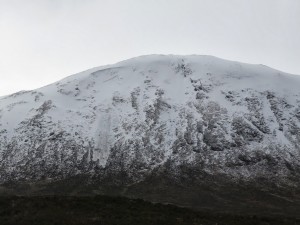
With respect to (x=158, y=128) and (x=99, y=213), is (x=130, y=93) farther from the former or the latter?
(x=99, y=213)

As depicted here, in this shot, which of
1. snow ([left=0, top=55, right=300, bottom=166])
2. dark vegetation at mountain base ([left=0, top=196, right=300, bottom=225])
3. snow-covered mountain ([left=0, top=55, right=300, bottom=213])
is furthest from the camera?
snow ([left=0, top=55, right=300, bottom=166])

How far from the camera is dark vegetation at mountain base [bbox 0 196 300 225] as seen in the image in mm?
26198

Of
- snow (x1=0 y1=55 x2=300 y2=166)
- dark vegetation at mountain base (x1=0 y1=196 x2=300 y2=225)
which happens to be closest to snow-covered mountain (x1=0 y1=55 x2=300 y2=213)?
snow (x1=0 y1=55 x2=300 y2=166)

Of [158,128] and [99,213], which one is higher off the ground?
[99,213]

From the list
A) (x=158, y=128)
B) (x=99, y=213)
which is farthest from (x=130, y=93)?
(x=99, y=213)

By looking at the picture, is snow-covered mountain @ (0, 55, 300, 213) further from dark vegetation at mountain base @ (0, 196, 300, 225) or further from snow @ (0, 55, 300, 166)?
dark vegetation at mountain base @ (0, 196, 300, 225)

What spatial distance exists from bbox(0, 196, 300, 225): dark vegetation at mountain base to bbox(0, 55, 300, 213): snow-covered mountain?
44.9 m

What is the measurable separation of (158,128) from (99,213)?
76.8 meters

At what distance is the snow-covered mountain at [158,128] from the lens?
86250 millimetres

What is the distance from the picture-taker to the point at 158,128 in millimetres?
104375

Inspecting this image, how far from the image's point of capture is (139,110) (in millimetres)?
114125

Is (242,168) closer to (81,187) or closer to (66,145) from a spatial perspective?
(81,187)

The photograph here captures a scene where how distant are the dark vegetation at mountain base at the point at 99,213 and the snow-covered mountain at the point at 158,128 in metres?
44.9

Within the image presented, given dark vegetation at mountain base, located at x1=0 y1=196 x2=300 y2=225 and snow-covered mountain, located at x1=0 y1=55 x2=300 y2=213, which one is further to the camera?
snow-covered mountain, located at x1=0 y1=55 x2=300 y2=213
